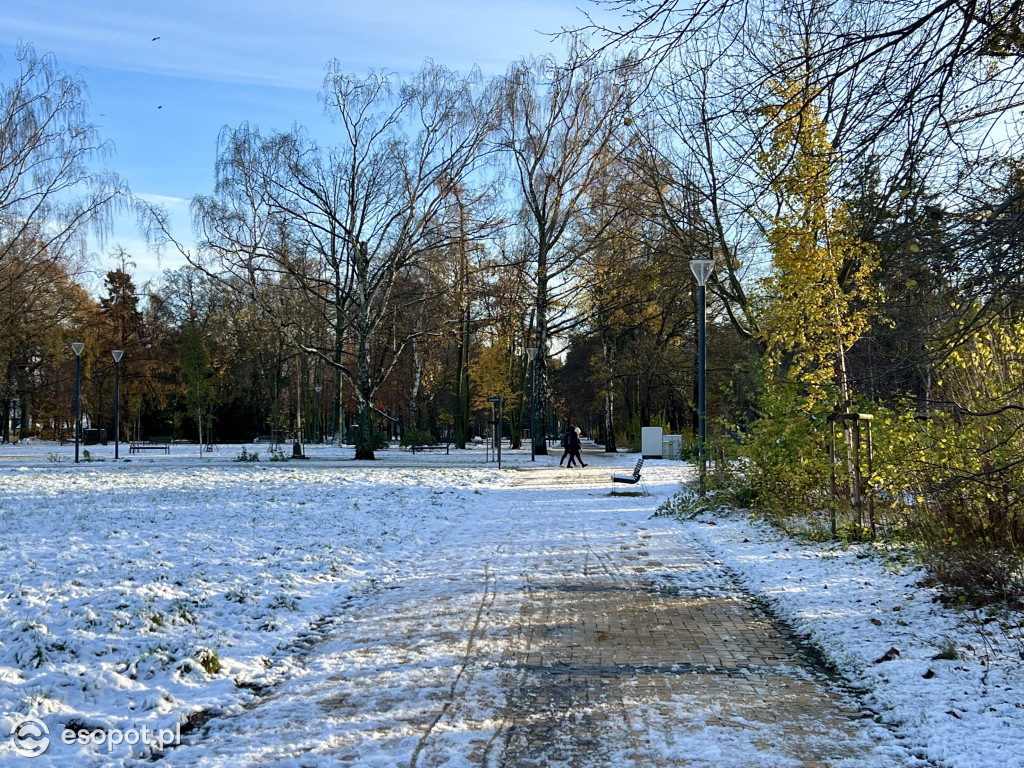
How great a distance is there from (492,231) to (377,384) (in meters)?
7.29

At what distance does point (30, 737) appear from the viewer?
419 cm

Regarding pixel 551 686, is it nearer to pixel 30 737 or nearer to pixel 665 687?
pixel 665 687

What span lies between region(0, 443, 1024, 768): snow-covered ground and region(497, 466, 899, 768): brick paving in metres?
0.24

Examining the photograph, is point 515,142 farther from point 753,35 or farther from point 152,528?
point 753,35

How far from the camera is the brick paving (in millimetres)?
4105

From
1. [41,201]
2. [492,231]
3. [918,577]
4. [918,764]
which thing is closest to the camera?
[918,764]

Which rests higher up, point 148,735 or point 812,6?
point 812,6

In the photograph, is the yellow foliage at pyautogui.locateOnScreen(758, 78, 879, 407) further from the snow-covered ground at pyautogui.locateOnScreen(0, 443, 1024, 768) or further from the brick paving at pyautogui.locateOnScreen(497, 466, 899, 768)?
the brick paving at pyautogui.locateOnScreen(497, 466, 899, 768)

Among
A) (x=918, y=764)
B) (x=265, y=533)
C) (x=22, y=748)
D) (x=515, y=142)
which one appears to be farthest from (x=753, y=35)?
(x=515, y=142)

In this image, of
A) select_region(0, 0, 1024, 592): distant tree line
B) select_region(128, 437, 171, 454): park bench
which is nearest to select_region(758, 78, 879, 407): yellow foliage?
select_region(0, 0, 1024, 592): distant tree line

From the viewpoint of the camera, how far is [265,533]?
10.9m

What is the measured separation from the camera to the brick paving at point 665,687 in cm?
411

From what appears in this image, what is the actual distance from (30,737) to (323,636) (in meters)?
2.49

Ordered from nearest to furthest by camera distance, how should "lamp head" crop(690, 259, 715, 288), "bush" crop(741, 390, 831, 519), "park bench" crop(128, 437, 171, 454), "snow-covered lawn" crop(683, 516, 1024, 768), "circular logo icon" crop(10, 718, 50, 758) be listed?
"circular logo icon" crop(10, 718, 50, 758), "snow-covered lawn" crop(683, 516, 1024, 768), "bush" crop(741, 390, 831, 519), "lamp head" crop(690, 259, 715, 288), "park bench" crop(128, 437, 171, 454)
